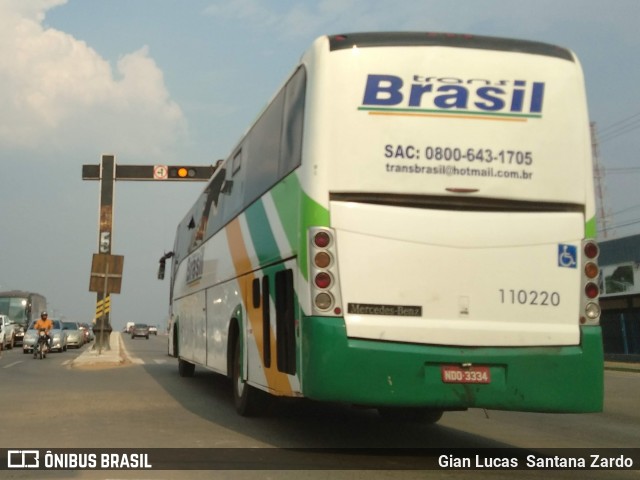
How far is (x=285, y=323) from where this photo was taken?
812cm

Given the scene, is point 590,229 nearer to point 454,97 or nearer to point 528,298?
point 528,298

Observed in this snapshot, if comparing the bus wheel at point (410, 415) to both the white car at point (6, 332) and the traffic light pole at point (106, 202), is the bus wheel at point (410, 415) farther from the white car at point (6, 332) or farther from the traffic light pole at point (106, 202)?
the white car at point (6, 332)

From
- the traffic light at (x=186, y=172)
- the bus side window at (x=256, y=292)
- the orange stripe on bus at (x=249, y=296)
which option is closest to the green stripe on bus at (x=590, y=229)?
the orange stripe on bus at (x=249, y=296)

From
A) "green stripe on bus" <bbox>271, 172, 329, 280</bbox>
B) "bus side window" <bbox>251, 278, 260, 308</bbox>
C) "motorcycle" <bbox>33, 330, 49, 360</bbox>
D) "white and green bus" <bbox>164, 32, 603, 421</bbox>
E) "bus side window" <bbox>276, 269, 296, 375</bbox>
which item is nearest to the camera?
"white and green bus" <bbox>164, 32, 603, 421</bbox>

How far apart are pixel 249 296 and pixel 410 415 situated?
2.63 m

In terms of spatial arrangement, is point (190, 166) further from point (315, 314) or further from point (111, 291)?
point (315, 314)

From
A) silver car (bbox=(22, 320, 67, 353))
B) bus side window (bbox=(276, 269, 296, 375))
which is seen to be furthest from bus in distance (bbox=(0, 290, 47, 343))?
bus side window (bbox=(276, 269, 296, 375))

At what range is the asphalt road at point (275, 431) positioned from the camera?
23.0ft

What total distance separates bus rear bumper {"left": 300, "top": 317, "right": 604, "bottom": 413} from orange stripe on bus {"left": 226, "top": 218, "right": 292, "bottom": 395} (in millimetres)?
1031

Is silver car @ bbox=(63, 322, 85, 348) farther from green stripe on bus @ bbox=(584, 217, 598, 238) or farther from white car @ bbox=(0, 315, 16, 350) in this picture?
green stripe on bus @ bbox=(584, 217, 598, 238)

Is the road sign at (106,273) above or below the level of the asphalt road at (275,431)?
above

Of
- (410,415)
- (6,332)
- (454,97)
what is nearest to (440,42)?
(454,97)

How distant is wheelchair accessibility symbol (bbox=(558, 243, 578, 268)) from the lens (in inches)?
286

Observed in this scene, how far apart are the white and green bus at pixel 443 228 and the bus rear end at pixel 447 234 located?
0.01 m
